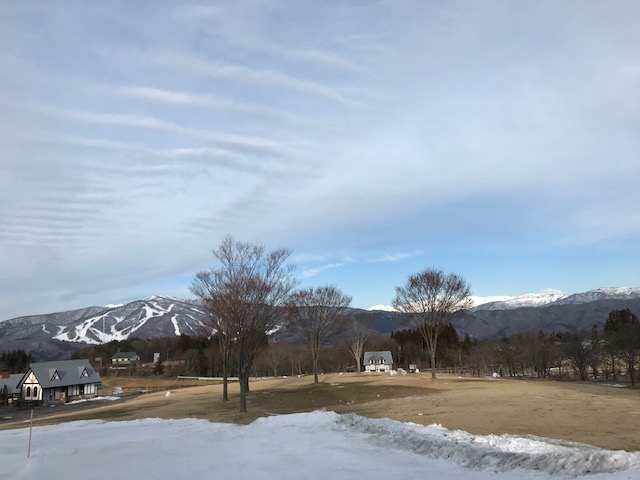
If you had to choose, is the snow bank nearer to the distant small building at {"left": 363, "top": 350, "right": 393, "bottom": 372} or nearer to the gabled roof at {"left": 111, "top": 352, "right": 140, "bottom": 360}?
the distant small building at {"left": 363, "top": 350, "right": 393, "bottom": 372}

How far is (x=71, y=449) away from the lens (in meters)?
16.1

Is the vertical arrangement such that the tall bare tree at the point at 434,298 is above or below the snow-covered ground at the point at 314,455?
above

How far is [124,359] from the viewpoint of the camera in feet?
490

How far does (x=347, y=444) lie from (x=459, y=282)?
30511 millimetres

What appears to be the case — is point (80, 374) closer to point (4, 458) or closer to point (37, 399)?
point (37, 399)

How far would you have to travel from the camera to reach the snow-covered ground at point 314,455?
383 inches

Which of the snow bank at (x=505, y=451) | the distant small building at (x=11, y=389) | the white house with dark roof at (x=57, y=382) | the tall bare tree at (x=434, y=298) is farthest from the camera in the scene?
the distant small building at (x=11, y=389)

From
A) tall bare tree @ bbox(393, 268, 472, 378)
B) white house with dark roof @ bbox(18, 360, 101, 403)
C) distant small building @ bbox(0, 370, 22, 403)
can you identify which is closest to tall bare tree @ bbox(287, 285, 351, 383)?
Result: tall bare tree @ bbox(393, 268, 472, 378)

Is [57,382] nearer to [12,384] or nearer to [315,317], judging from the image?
[12,384]

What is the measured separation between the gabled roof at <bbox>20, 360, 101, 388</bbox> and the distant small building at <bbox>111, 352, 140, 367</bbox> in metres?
67.2

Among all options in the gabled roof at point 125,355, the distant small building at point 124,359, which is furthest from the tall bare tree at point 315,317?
the gabled roof at point 125,355

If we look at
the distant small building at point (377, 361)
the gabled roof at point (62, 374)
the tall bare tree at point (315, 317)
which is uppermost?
the tall bare tree at point (315, 317)

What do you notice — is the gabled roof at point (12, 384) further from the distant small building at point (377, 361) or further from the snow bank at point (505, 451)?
the snow bank at point (505, 451)

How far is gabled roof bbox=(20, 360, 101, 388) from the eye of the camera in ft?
242
